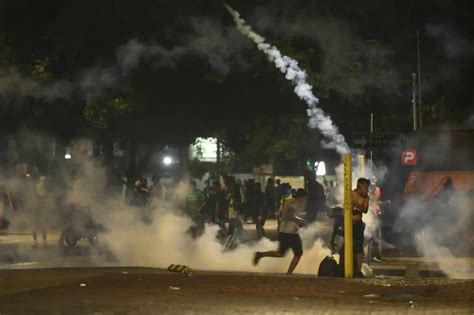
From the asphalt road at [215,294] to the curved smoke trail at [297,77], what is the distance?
9.40 meters

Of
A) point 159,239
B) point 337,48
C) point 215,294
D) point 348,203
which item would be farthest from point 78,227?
point 337,48

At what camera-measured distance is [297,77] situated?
28016 mm

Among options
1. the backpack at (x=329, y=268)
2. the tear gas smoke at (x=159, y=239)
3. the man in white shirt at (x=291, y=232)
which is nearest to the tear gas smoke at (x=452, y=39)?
the tear gas smoke at (x=159, y=239)

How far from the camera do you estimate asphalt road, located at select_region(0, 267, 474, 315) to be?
9.99 m

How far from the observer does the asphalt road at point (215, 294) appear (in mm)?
9992

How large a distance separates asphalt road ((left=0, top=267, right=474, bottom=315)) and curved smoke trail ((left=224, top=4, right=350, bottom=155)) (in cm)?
940

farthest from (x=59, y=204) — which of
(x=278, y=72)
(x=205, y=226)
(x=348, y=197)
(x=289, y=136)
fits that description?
(x=289, y=136)

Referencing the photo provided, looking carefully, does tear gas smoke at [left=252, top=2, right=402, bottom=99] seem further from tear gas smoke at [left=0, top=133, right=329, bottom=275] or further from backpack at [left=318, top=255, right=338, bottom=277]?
backpack at [left=318, top=255, right=338, bottom=277]

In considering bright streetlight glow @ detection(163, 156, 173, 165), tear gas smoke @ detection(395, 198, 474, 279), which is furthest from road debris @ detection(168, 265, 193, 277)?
bright streetlight glow @ detection(163, 156, 173, 165)

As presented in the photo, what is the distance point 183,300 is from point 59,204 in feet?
41.5

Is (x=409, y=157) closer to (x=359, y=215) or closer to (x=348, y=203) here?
(x=359, y=215)

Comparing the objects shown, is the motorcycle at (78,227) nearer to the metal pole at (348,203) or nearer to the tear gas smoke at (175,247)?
the tear gas smoke at (175,247)

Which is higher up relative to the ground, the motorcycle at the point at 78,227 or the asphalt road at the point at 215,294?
the motorcycle at the point at 78,227

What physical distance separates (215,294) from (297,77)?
17.4m
